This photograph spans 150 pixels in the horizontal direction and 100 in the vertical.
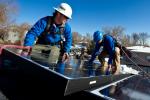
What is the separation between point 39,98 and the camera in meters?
2.77

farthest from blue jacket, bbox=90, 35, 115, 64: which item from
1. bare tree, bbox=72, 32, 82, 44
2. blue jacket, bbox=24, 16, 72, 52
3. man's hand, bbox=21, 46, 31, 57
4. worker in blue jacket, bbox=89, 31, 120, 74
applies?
bare tree, bbox=72, 32, 82, 44

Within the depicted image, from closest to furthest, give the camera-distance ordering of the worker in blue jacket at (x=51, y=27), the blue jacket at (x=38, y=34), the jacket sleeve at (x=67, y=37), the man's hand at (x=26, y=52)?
the man's hand at (x=26, y=52) < the blue jacket at (x=38, y=34) < the worker in blue jacket at (x=51, y=27) < the jacket sleeve at (x=67, y=37)

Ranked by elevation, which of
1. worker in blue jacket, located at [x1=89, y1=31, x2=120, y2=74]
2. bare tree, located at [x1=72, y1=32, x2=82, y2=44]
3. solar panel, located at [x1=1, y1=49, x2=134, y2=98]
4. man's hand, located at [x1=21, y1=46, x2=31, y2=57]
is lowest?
solar panel, located at [x1=1, y1=49, x2=134, y2=98]

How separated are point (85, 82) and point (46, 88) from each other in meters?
0.45

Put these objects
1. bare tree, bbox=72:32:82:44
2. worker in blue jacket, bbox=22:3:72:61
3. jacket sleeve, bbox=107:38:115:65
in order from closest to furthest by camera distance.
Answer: worker in blue jacket, bbox=22:3:72:61, jacket sleeve, bbox=107:38:115:65, bare tree, bbox=72:32:82:44

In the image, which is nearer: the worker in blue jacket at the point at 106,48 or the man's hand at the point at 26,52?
the man's hand at the point at 26,52

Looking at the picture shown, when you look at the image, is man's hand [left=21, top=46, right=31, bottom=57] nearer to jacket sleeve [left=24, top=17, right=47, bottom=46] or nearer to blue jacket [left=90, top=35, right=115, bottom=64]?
jacket sleeve [left=24, top=17, right=47, bottom=46]

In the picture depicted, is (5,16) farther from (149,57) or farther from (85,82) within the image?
(85,82)

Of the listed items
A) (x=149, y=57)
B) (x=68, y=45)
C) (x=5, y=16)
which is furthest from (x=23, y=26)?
(x=68, y=45)

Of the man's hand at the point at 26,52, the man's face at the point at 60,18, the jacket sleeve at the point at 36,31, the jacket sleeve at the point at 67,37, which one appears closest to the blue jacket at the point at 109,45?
the jacket sleeve at the point at 67,37

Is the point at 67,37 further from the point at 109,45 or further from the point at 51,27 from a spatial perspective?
the point at 109,45

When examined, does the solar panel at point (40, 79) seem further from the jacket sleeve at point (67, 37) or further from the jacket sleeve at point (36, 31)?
the jacket sleeve at point (67, 37)

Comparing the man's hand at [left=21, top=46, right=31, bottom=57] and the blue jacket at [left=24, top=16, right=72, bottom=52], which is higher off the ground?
the blue jacket at [left=24, top=16, right=72, bottom=52]

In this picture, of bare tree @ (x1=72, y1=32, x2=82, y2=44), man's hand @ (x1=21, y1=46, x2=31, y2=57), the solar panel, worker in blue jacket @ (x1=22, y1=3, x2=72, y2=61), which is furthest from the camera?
bare tree @ (x1=72, y1=32, x2=82, y2=44)
